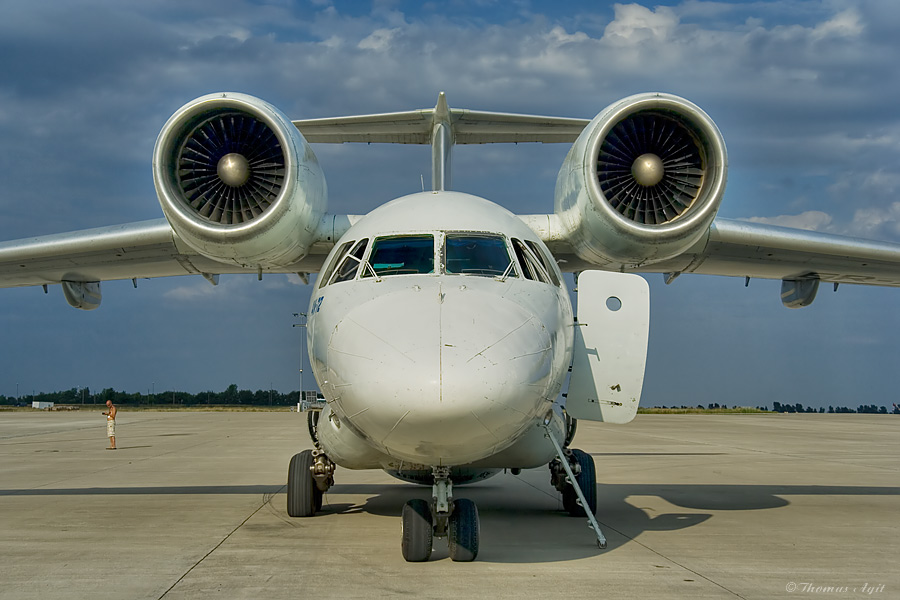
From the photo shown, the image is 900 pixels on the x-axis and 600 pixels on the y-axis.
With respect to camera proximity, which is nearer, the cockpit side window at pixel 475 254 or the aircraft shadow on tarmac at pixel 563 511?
the cockpit side window at pixel 475 254

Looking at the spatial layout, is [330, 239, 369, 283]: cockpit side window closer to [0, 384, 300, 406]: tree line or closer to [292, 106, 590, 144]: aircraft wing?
[292, 106, 590, 144]: aircraft wing

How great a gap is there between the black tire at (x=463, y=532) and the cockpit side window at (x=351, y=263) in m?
1.92

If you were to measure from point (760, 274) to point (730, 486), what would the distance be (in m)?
3.00

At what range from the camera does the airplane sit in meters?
5.42

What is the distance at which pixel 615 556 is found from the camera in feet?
21.3

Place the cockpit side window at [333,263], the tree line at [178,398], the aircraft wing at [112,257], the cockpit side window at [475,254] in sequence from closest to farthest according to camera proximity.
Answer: the cockpit side window at [475,254], the cockpit side window at [333,263], the aircraft wing at [112,257], the tree line at [178,398]

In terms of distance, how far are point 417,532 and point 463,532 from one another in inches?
12.8

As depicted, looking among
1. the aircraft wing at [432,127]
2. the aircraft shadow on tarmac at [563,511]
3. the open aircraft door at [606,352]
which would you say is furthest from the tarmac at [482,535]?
the aircraft wing at [432,127]

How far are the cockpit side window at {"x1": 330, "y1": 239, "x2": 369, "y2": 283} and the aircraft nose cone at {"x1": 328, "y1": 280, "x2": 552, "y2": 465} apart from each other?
830 millimetres

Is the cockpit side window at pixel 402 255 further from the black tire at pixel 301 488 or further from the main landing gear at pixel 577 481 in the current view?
the main landing gear at pixel 577 481

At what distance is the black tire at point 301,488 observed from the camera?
8.71 meters

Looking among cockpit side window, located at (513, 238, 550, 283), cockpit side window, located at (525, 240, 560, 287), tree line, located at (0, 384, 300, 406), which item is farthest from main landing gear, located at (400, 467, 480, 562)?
tree line, located at (0, 384, 300, 406)

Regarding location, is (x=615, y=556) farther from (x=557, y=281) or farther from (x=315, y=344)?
(x=315, y=344)

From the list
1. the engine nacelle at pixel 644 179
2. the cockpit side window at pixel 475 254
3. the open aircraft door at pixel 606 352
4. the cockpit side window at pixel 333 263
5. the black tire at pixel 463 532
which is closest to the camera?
the black tire at pixel 463 532
